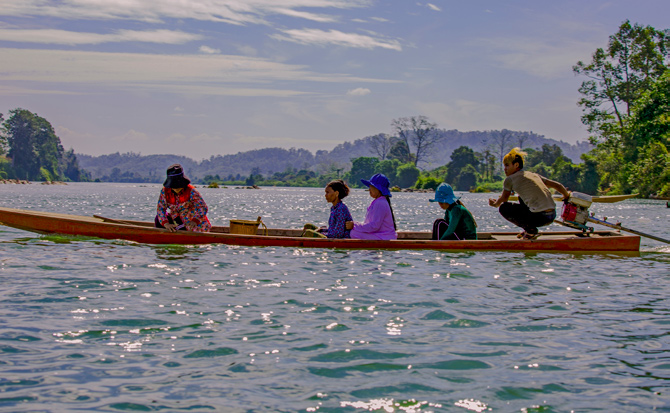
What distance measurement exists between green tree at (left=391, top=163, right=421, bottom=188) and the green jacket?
13605 cm

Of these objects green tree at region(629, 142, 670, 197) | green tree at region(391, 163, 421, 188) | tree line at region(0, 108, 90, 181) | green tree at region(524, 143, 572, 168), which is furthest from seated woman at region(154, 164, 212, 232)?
tree line at region(0, 108, 90, 181)

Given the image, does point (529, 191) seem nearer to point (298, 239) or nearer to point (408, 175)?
point (298, 239)

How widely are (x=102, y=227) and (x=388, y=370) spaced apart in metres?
9.50

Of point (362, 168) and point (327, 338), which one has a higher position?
point (362, 168)

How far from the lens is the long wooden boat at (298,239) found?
11.8 meters

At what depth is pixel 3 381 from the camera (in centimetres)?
435

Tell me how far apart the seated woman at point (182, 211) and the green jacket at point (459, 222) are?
4803 millimetres

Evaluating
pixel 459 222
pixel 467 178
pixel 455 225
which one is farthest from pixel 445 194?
pixel 467 178

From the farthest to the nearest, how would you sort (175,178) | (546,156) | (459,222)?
(546,156) → (459,222) → (175,178)

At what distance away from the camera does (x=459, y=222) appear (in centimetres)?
1211

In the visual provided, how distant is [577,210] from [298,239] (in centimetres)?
556

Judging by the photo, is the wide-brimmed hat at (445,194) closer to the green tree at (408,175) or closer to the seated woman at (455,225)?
the seated woman at (455,225)

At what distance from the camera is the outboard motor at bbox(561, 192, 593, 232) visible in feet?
39.8

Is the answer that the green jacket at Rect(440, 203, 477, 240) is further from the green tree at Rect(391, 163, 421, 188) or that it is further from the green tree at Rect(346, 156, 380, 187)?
the green tree at Rect(346, 156, 380, 187)
